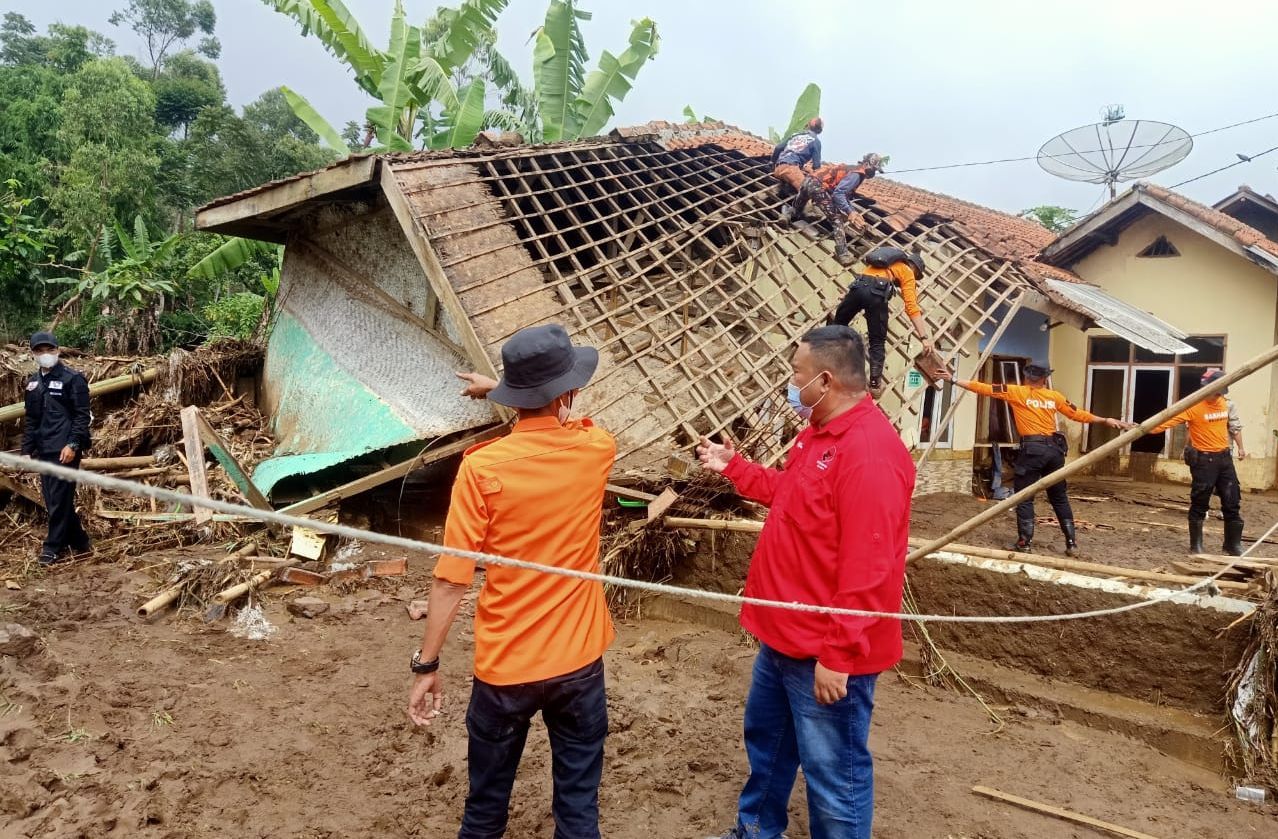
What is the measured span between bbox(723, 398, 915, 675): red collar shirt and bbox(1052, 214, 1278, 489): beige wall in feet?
30.9

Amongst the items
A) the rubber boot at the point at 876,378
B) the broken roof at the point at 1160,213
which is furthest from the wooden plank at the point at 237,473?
the broken roof at the point at 1160,213

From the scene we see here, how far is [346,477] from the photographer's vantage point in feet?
20.1

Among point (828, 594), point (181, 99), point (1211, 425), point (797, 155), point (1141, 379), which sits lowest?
point (828, 594)

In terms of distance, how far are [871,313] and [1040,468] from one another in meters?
Result: 1.79

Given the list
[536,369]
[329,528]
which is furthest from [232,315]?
[329,528]

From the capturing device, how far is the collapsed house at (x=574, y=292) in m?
5.59

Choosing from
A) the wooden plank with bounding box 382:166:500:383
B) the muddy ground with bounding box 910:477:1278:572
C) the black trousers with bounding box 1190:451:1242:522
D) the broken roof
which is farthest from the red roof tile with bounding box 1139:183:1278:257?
the wooden plank with bounding box 382:166:500:383

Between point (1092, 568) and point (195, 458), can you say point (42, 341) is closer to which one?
point (195, 458)

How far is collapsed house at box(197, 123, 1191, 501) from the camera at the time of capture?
18.4ft

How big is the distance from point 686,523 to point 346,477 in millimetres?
3009

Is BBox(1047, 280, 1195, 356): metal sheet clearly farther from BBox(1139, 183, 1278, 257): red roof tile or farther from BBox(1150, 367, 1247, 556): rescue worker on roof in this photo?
BBox(1150, 367, 1247, 556): rescue worker on roof

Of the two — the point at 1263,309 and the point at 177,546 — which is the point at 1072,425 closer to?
the point at 1263,309

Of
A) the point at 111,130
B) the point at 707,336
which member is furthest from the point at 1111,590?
the point at 111,130

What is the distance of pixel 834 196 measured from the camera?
294 inches
